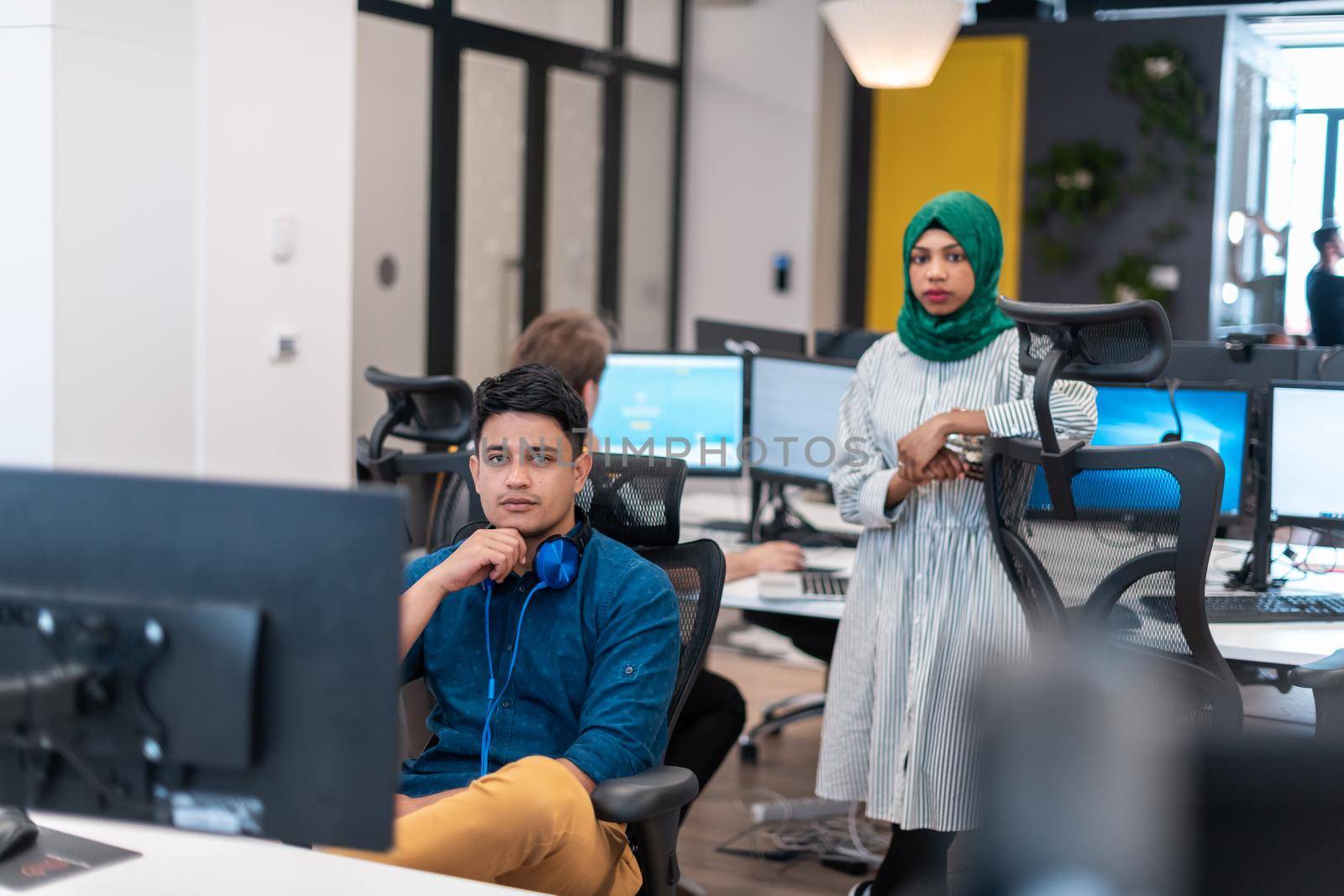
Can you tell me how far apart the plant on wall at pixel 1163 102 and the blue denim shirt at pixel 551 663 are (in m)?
6.54

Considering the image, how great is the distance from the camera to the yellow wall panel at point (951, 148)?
809 centimetres

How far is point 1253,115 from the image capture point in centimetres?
775

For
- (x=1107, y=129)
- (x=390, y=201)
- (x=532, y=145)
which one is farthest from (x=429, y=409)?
(x=1107, y=129)

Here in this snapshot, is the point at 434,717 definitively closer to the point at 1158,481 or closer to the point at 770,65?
the point at 1158,481

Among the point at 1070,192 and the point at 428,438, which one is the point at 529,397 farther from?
the point at 1070,192

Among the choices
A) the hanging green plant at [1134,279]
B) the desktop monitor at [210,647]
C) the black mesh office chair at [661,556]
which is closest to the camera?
the desktop monitor at [210,647]

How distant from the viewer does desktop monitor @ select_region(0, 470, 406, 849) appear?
3.66 ft

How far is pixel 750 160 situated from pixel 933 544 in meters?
5.46

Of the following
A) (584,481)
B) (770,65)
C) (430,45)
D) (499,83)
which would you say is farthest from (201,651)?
(770,65)

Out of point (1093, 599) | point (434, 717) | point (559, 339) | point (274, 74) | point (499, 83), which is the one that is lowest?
point (434, 717)

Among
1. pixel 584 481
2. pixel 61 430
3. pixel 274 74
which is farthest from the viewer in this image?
pixel 274 74

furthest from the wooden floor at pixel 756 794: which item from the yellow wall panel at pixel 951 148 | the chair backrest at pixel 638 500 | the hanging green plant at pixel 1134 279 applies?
the hanging green plant at pixel 1134 279

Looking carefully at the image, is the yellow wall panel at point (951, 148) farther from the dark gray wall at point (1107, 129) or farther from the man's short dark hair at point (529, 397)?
the man's short dark hair at point (529, 397)

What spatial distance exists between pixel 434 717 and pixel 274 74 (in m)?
2.91
